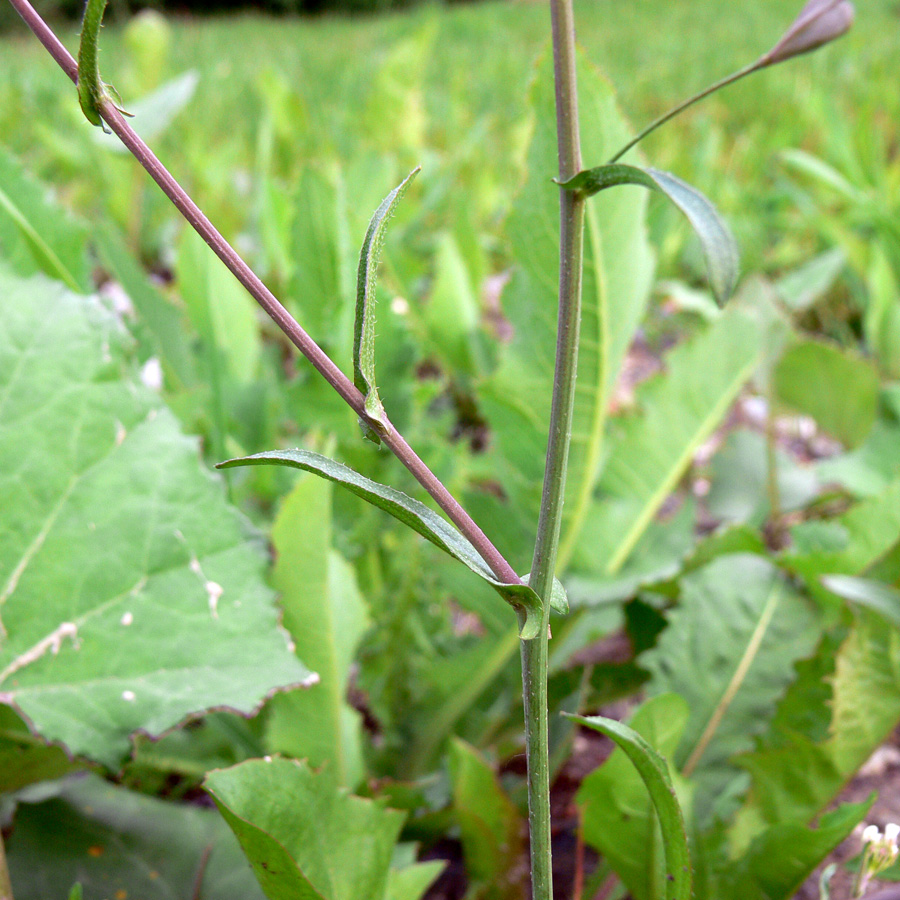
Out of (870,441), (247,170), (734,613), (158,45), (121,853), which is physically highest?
(158,45)

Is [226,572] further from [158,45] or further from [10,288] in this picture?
[158,45]

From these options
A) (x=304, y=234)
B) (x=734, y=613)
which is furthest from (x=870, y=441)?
(x=304, y=234)

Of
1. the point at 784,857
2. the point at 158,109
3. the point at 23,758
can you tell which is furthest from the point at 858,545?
the point at 158,109

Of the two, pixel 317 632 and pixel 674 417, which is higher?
pixel 674 417

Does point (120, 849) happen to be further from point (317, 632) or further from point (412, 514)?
point (412, 514)

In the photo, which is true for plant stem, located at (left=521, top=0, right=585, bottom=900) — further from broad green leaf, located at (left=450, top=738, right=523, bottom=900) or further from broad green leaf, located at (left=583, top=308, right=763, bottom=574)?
broad green leaf, located at (left=583, top=308, right=763, bottom=574)

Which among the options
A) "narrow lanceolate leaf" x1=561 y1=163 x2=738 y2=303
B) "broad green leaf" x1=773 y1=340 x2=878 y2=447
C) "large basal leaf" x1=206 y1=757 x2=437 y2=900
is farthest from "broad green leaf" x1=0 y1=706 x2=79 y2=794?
"broad green leaf" x1=773 y1=340 x2=878 y2=447
